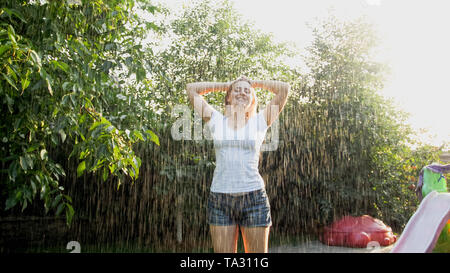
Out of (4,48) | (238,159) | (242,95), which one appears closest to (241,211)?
(238,159)

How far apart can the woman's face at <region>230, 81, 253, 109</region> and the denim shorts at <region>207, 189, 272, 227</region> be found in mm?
508

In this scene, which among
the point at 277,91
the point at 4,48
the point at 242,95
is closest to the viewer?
the point at 4,48

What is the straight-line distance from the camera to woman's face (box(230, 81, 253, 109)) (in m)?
1.92

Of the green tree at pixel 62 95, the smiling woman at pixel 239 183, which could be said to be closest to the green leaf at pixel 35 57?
the green tree at pixel 62 95

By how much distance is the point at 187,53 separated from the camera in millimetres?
6289

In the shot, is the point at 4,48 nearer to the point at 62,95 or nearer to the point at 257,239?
the point at 62,95

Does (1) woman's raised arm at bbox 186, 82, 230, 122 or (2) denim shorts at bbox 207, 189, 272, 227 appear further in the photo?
(1) woman's raised arm at bbox 186, 82, 230, 122

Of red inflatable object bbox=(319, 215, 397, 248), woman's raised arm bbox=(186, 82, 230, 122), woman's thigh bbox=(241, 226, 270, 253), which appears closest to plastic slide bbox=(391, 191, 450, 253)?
woman's thigh bbox=(241, 226, 270, 253)

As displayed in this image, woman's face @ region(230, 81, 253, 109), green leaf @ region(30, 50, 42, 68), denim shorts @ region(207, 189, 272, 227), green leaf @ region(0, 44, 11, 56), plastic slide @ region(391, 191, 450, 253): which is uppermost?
green leaf @ region(0, 44, 11, 56)

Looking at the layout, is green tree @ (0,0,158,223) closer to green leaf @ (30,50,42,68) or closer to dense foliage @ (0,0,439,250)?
green leaf @ (30,50,42,68)

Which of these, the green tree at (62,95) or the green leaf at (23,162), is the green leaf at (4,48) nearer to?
the green tree at (62,95)

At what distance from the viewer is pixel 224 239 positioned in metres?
1.68

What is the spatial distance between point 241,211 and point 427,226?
4.89ft

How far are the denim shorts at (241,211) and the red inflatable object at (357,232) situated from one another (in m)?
4.45
